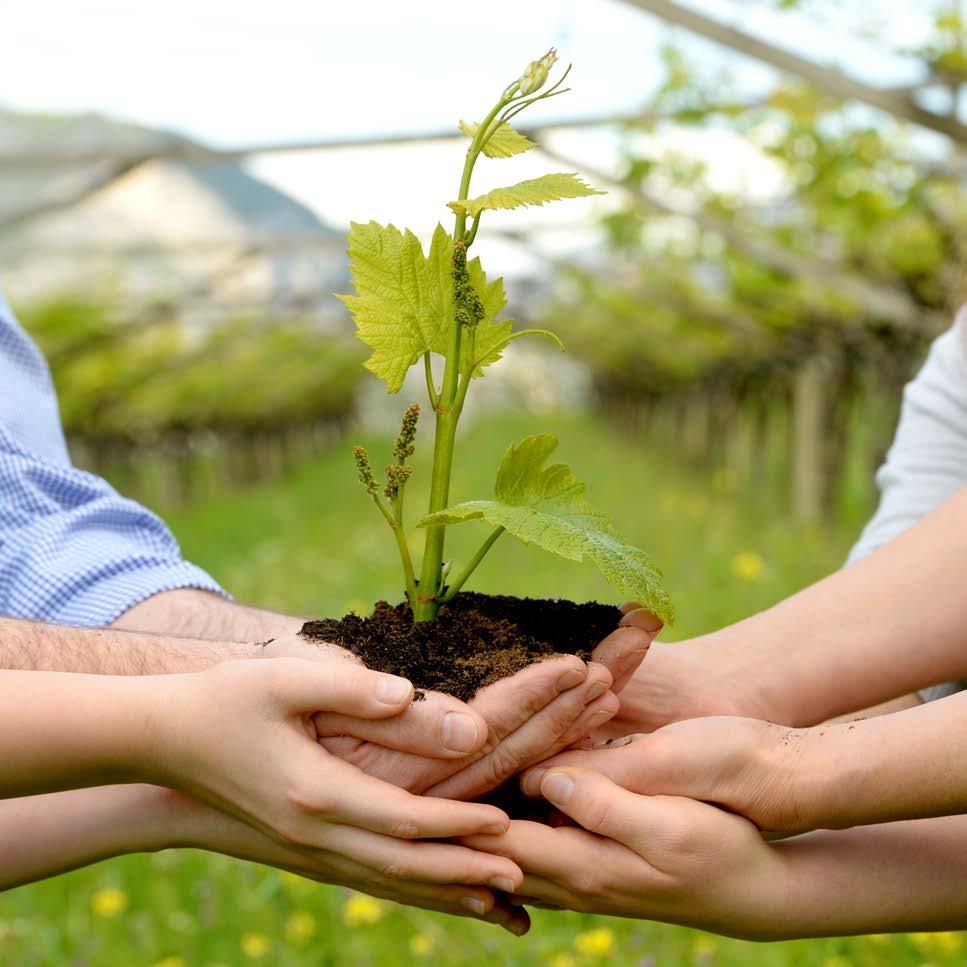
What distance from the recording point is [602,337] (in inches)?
673

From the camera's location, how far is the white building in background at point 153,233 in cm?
886

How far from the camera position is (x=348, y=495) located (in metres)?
12.8

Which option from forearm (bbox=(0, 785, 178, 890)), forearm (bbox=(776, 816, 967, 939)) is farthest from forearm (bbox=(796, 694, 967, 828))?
forearm (bbox=(0, 785, 178, 890))

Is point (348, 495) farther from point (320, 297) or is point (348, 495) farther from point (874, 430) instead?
point (874, 430)

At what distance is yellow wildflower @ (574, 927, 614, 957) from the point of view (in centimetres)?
214

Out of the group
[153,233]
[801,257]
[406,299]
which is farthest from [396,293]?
[153,233]

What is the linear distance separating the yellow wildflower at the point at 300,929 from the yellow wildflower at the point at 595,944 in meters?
0.53

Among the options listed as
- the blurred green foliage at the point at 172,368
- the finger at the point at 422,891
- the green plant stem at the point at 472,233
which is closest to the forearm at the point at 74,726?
the finger at the point at 422,891

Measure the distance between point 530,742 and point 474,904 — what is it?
19 cm

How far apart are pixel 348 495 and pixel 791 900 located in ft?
37.7

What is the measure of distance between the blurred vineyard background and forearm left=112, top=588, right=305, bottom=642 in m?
0.80

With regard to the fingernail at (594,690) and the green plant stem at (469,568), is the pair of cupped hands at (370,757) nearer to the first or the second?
→ the fingernail at (594,690)

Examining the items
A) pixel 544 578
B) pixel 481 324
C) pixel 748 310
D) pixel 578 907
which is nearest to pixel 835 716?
pixel 578 907

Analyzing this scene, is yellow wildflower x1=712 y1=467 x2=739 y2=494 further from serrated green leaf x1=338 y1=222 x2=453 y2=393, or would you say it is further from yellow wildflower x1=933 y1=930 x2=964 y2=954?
serrated green leaf x1=338 y1=222 x2=453 y2=393
